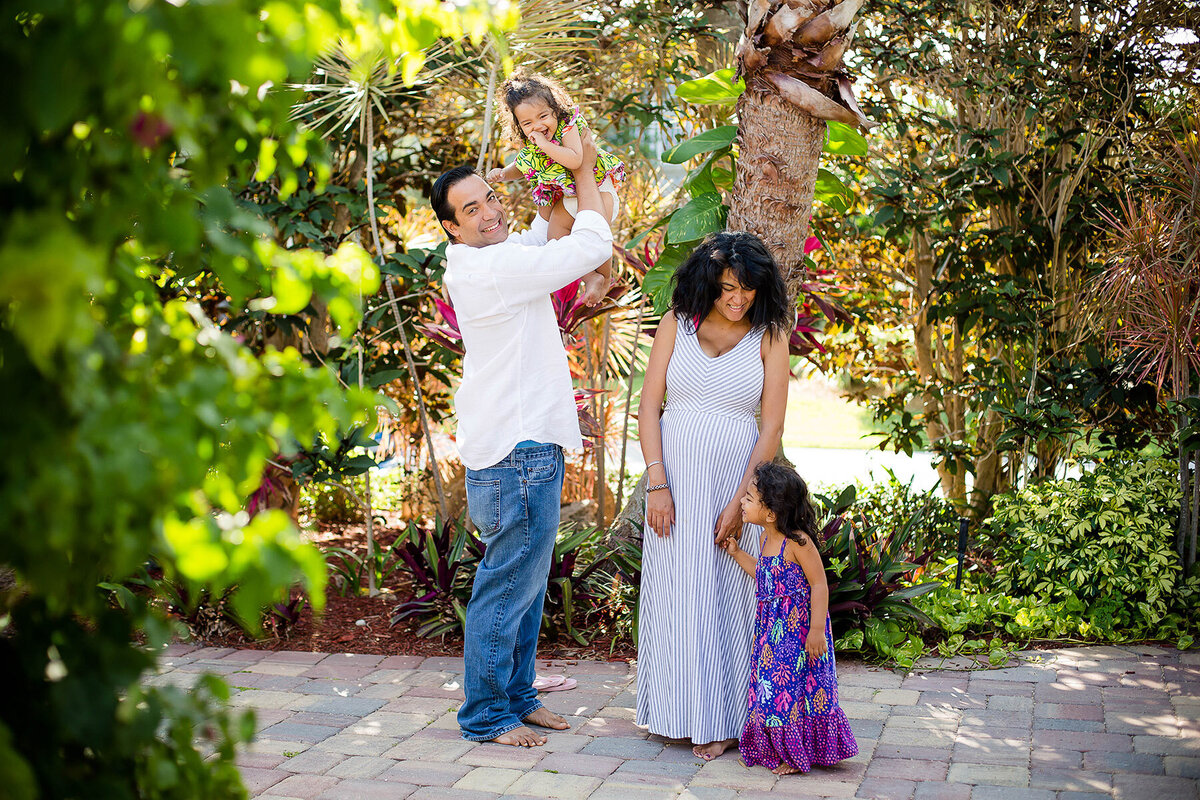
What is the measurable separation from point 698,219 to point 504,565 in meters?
1.78

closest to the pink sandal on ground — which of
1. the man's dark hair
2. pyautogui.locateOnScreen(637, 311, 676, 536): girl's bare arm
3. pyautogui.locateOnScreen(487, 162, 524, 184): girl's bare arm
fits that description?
pyautogui.locateOnScreen(637, 311, 676, 536): girl's bare arm

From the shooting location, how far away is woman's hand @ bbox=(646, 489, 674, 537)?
135 inches

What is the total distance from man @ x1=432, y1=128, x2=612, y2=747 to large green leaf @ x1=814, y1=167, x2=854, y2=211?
4.98ft

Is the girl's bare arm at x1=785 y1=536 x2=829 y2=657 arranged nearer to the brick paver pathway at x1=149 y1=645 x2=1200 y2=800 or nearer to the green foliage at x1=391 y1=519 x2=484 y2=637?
the brick paver pathway at x1=149 y1=645 x2=1200 y2=800

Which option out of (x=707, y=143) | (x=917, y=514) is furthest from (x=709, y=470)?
(x=917, y=514)

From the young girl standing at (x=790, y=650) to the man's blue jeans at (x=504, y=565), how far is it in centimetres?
68

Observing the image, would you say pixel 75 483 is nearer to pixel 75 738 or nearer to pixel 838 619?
pixel 75 738

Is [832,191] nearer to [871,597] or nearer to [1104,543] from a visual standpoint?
[871,597]

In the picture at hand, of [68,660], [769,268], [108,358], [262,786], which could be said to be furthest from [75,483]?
[769,268]

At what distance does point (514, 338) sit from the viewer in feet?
10.9

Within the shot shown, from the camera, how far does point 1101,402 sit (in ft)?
17.0

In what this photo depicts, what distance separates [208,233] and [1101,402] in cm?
489

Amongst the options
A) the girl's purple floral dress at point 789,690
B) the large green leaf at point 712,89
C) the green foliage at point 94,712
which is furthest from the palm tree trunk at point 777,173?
the green foliage at point 94,712

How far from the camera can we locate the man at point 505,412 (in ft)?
10.8
